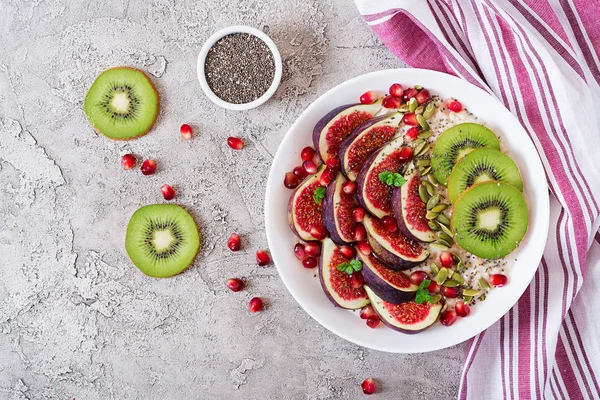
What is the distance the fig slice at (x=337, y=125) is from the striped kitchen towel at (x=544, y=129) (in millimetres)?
326

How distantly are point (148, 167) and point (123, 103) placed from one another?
0.98 feet

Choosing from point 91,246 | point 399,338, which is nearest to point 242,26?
point 91,246

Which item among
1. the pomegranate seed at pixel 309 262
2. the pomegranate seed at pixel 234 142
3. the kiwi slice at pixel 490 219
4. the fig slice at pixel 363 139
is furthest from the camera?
the pomegranate seed at pixel 234 142

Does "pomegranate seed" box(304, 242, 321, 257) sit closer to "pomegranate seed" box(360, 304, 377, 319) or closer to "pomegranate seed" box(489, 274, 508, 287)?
"pomegranate seed" box(360, 304, 377, 319)

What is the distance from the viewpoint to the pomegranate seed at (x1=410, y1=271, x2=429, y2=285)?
222 centimetres

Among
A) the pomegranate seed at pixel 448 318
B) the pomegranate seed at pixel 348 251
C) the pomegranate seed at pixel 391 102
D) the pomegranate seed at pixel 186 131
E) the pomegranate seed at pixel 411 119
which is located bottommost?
the pomegranate seed at pixel 448 318

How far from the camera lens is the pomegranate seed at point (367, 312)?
229 centimetres

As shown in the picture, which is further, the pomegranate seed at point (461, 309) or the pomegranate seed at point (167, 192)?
the pomegranate seed at point (167, 192)

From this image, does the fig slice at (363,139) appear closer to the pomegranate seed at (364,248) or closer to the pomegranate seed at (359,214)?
the pomegranate seed at (359,214)

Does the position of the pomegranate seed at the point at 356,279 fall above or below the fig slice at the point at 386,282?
below

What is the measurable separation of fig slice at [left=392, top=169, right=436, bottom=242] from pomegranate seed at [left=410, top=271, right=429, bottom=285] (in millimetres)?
142

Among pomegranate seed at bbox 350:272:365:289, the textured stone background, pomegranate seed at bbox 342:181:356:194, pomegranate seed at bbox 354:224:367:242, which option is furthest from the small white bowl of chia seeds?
pomegranate seed at bbox 350:272:365:289

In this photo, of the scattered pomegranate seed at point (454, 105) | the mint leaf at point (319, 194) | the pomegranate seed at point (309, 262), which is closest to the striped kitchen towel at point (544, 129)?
the scattered pomegranate seed at point (454, 105)

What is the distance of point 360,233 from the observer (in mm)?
2205
